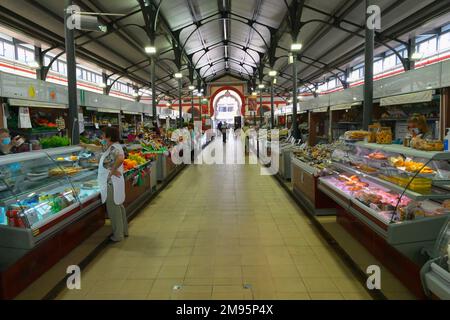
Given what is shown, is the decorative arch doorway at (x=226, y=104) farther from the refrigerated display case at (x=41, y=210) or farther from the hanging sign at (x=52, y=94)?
the refrigerated display case at (x=41, y=210)

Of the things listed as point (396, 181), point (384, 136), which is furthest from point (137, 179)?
point (396, 181)

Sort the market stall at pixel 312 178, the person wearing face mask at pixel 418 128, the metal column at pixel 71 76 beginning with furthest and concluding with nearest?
the market stall at pixel 312 178 < the metal column at pixel 71 76 < the person wearing face mask at pixel 418 128

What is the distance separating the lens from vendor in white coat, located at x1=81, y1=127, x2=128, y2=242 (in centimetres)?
427

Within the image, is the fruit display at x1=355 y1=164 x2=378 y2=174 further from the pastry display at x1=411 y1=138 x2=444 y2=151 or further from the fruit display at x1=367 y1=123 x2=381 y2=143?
the pastry display at x1=411 y1=138 x2=444 y2=151

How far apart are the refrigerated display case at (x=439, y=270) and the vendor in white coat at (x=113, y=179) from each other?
359cm

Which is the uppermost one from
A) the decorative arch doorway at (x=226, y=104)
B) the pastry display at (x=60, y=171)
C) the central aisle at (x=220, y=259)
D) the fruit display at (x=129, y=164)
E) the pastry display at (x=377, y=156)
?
the decorative arch doorway at (x=226, y=104)

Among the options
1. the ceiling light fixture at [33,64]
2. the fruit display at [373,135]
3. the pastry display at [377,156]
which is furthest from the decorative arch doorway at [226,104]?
the pastry display at [377,156]

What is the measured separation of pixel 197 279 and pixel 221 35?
19.8 metres

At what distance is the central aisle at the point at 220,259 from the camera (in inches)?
120

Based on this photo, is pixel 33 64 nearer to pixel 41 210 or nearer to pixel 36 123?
pixel 36 123

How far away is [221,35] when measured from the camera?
20.7m

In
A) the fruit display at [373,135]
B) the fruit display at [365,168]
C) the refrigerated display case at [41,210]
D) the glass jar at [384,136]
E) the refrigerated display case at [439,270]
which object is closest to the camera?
the refrigerated display case at [439,270]

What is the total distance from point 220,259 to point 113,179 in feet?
5.96

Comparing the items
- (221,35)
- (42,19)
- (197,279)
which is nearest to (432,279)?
(197,279)
